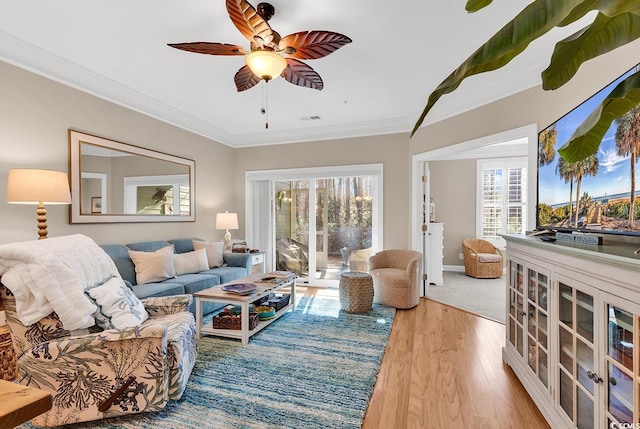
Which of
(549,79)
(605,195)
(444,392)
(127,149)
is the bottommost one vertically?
(444,392)

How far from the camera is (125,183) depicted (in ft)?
12.0

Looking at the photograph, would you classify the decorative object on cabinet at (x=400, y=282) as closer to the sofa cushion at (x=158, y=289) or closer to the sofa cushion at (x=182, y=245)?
the sofa cushion at (x=158, y=289)

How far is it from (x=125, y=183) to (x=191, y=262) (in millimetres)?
1218

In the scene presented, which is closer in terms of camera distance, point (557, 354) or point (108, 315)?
point (557, 354)

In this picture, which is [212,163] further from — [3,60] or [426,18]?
[426,18]

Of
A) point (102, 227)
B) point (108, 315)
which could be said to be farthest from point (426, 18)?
point (102, 227)

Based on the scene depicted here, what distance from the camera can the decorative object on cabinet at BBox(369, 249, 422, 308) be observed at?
388 centimetres

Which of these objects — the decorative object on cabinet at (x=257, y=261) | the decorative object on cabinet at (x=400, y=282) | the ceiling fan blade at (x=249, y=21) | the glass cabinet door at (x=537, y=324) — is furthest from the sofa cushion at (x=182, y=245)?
the glass cabinet door at (x=537, y=324)

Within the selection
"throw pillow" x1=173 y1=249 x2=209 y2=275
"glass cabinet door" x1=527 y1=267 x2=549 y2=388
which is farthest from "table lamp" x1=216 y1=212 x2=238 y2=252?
"glass cabinet door" x1=527 y1=267 x2=549 y2=388

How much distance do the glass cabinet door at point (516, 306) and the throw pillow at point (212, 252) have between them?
351 cm

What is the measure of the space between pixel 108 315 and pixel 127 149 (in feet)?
7.72

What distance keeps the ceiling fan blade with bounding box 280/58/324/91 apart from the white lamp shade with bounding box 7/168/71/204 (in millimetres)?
2086

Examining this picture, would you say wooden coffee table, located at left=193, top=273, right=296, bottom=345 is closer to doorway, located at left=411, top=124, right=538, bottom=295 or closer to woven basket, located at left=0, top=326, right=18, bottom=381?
woven basket, located at left=0, top=326, right=18, bottom=381

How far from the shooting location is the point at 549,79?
79 cm
